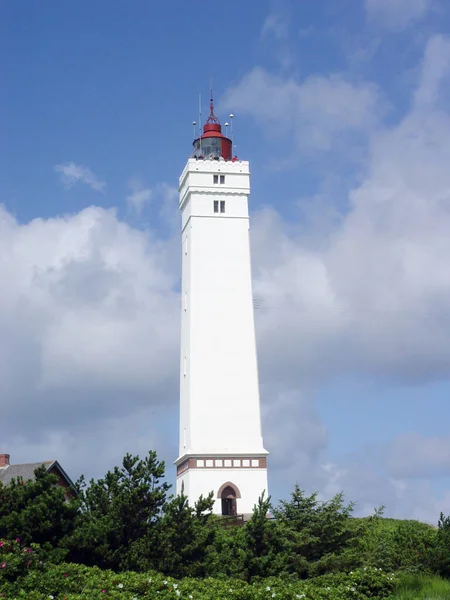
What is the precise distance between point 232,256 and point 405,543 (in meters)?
25.2

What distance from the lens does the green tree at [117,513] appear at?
23938 mm

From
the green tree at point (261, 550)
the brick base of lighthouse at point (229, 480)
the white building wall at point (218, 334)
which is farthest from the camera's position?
the white building wall at point (218, 334)

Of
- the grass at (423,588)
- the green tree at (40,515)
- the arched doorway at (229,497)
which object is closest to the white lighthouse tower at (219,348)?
the arched doorway at (229,497)

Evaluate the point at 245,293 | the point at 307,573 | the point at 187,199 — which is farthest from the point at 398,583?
the point at 187,199

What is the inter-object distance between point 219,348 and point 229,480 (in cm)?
671

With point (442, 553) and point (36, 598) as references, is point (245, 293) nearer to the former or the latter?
point (442, 553)

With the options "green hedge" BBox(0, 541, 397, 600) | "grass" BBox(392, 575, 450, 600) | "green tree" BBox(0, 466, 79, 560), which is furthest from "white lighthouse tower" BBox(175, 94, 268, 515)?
"green hedge" BBox(0, 541, 397, 600)

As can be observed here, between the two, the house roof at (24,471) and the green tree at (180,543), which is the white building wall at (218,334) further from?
the green tree at (180,543)

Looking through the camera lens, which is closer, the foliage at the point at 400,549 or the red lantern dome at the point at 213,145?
the foliage at the point at 400,549

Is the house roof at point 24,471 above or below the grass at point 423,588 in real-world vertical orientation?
above

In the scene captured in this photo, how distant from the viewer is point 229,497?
46906mm

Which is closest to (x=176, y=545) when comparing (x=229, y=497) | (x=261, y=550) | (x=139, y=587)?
(x=261, y=550)

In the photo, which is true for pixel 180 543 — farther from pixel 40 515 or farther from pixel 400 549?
pixel 400 549

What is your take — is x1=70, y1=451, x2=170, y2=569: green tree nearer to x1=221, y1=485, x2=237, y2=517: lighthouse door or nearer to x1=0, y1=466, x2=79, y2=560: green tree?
x1=0, y1=466, x2=79, y2=560: green tree
